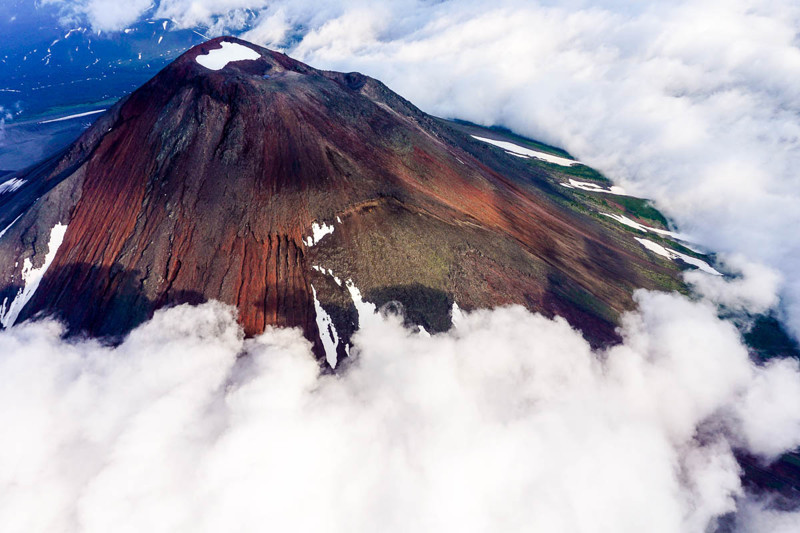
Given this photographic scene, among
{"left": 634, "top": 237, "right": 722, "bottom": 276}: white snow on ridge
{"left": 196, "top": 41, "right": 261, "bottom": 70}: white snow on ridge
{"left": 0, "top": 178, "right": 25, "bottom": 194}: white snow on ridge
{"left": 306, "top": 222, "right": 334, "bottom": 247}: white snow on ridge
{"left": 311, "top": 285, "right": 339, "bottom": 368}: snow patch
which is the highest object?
{"left": 196, "top": 41, "right": 261, "bottom": 70}: white snow on ridge

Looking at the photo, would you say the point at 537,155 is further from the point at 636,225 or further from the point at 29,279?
the point at 29,279

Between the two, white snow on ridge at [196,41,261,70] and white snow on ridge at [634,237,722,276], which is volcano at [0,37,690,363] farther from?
white snow on ridge at [634,237,722,276]

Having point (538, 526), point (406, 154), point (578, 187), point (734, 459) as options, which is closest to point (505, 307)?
point (538, 526)

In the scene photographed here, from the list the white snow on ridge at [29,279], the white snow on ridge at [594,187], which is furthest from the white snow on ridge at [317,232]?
the white snow on ridge at [594,187]

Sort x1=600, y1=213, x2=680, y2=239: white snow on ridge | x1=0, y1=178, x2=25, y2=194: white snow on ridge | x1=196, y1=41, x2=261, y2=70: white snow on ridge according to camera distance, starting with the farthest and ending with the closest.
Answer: x1=600, y1=213, x2=680, y2=239: white snow on ridge
x1=0, y1=178, x2=25, y2=194: white snow on ridge
x1=196, y1=41, x2=261, y2=70: white snow on ridge

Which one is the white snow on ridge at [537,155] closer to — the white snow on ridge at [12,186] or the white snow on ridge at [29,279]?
the white snow on ridge at [12,186]

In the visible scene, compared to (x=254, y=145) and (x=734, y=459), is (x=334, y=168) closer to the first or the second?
(x=254, y=145)

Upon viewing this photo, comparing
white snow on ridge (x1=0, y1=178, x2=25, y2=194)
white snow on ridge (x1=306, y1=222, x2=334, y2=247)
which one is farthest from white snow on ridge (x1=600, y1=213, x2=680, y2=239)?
white snow on ridge (x1=0, y1=178, x2=25, y2=194)

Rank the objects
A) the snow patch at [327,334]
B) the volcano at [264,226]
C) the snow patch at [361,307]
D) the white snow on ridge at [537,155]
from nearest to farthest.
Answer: the snow patch at [327,334] → the snow patch at [361,307] → the volcano at [264,226] → the white snow on ridge at [537,155]
